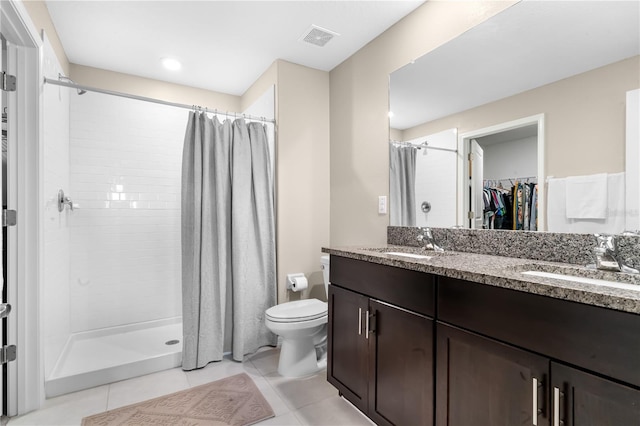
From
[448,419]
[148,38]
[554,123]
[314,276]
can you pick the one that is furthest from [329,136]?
[448,419]

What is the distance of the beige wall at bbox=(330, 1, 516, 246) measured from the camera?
1958 millimetres

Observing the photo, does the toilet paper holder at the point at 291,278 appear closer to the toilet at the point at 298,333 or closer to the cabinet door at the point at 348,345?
the toilet at the point at 298,333

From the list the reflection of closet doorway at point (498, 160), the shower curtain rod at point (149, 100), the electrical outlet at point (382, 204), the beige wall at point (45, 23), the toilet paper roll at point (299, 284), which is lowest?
the toilet paper roll at point (299, 284)

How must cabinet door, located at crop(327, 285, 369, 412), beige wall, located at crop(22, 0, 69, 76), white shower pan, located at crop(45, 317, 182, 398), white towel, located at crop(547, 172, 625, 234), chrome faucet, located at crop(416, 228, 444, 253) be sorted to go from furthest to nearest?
white shower pan, located at crop(45, 317, 182, 398), chrome faucet, located at crop(416, 228, 444, 253), beige wall, located at crop(22, 0, 69, 76), cabinet door, located at crop(327, 285, 369, 412), white towel, located at crop(547, 172, 625, 234)

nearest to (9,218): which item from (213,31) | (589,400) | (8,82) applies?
(8,82)

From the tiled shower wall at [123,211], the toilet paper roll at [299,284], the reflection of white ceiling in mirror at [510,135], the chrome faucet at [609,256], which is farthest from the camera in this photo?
the tiled shower wall at [123,211]

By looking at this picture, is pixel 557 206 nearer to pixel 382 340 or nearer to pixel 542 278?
pixel 542 278

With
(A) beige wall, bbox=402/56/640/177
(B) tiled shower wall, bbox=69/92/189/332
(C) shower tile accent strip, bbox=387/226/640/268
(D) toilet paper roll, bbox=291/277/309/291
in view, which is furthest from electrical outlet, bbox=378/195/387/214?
(B) tiled shower wall, bbox=69/92/189/332

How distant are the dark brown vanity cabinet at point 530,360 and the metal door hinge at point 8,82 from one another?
7.69 ft

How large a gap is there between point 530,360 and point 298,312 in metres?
1.51

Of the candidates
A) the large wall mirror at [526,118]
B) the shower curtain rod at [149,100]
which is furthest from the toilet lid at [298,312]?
the shower curtain rod at [149,100]

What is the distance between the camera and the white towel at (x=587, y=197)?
131cm

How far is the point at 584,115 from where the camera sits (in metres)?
1.35

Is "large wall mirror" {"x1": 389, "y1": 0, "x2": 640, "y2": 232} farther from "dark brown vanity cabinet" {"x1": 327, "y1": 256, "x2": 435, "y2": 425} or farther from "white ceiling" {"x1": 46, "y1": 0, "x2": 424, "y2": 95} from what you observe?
"dark brown vanity cabinet" {"x1": 327, "y1": 256, "x2": 435, "y2": 425}
